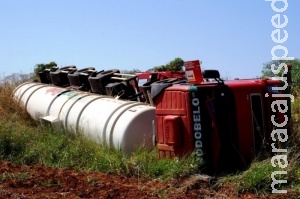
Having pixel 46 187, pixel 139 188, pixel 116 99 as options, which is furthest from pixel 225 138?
pixel 116 99

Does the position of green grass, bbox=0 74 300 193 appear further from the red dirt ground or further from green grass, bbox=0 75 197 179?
the red dirt ground

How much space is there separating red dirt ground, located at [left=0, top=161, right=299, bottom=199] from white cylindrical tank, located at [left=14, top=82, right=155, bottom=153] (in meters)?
1.11

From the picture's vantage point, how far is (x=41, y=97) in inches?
424

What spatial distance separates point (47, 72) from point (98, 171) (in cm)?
673

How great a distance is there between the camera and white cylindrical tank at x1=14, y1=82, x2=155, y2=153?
743 cm

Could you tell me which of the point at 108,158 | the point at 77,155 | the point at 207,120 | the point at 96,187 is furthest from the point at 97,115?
the point at 96,187

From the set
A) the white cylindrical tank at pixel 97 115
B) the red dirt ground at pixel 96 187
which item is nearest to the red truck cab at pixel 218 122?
the red dirt ground at pixel 96 187

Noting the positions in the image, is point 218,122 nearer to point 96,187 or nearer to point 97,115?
point 96,187

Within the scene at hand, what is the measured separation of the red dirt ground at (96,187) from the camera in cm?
531

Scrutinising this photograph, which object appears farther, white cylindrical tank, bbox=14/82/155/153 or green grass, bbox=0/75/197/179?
white cylindrical tank, bbox=14/82/155/153

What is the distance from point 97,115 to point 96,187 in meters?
2.75

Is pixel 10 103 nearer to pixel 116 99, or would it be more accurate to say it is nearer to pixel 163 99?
pixel 116 99

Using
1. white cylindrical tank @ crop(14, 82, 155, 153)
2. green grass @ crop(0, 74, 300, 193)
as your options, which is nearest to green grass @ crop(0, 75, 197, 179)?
green grass @ crop(0, 74, 300, 193)

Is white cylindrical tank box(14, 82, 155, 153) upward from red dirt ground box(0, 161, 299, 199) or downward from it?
upward
